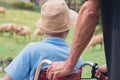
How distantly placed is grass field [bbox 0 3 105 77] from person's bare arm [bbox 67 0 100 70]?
3028 millimetres

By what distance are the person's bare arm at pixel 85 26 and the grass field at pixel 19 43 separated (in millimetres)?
3028

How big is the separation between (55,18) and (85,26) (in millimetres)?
559

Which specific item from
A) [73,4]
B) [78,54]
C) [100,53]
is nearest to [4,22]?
[73,4]

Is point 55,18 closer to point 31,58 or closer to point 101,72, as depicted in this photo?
point 31,58

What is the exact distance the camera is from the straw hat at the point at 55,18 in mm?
2127

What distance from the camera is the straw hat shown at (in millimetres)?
2127

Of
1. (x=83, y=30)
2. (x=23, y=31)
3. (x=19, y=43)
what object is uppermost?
(x=83, y=30)

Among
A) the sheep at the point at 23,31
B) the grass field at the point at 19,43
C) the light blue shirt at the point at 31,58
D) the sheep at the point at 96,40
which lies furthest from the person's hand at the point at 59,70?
the sheep at the point at 23,31

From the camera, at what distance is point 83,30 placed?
5.23 feet

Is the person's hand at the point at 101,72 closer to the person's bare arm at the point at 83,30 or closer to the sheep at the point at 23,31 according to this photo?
the person's bare arm at the point at 83,30

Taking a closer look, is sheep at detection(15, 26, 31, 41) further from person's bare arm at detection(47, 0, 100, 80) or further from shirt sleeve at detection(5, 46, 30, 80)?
person's bare arm at detection(47, 0, 100, 80)

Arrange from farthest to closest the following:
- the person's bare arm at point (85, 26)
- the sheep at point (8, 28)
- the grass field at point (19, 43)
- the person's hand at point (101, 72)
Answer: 1. the sheep at point (8, 28)
2. the grass field at point (19, 43)
3. the person's hand at point (101, 72)
4. the person's bare arm at point (85, 26)

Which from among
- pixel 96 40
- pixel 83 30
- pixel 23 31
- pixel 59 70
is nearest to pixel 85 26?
pixel 83 30

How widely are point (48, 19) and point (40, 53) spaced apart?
169 mm
